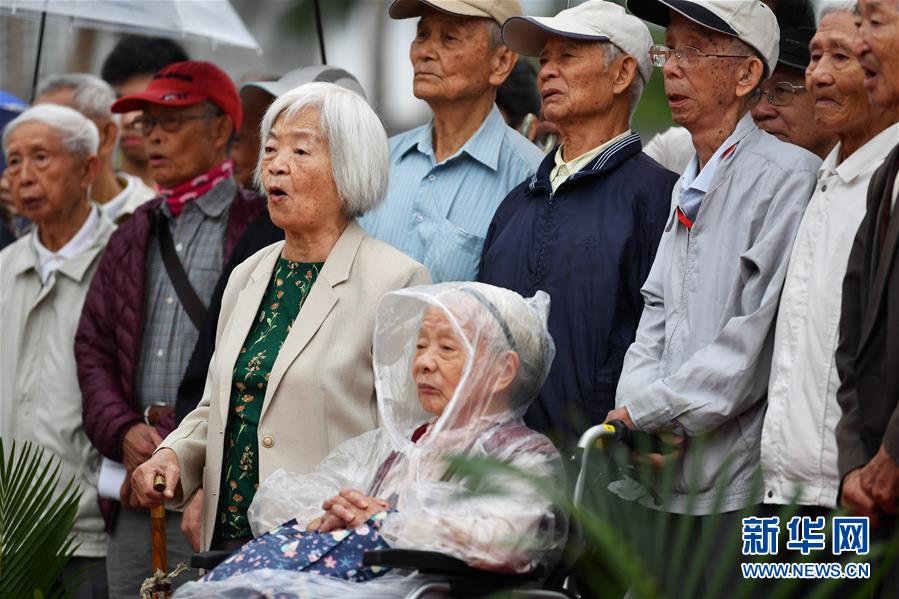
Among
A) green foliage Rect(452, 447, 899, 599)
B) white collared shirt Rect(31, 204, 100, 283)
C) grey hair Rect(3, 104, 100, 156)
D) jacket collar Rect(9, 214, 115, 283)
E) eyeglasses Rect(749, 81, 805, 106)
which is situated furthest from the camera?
grey hair Rect(3, 104, 100, 156)

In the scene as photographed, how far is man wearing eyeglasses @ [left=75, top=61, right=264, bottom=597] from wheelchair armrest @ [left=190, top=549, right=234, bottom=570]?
56.8 inches

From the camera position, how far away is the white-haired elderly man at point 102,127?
778 centimetres

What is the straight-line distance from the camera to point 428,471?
4.35 m

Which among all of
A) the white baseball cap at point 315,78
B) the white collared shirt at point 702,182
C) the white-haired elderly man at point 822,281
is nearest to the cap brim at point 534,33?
the white collared shirt at point 702,182

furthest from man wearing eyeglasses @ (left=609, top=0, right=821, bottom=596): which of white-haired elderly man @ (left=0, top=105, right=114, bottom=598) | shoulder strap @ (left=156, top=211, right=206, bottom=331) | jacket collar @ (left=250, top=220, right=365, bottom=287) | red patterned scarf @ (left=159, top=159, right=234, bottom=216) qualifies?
white-haired elderly man @ (left=0, top=105, right=114, bottom=598)

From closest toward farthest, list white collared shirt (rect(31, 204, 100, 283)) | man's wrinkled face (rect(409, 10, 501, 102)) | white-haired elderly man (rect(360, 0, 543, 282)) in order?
white-haired elderly man (rect(360, 0, 543, 282)), man's wrinkled face (rect(409, 10, 501, 102)), white collared shirt (rect(31, 204, 100, 283))

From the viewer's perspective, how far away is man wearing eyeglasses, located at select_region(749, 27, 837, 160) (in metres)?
5.02

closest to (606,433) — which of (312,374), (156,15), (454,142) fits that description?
(312,374)

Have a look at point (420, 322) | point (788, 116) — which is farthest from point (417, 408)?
point (788, 116)

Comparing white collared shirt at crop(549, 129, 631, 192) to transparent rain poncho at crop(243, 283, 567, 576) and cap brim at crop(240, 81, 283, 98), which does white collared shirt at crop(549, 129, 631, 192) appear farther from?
cap brim at crop(240, 81, 283, 98)

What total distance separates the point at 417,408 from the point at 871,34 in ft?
5.68

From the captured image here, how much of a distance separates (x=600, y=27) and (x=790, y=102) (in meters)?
0.71

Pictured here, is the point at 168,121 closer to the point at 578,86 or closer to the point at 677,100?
the point at 578,86

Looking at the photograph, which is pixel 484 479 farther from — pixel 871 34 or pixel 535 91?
pixel 535 91
